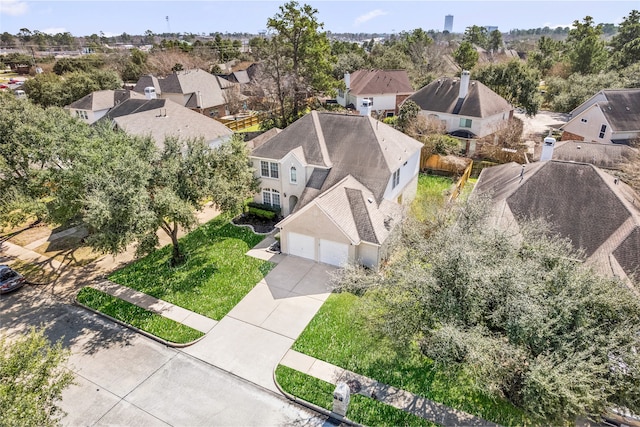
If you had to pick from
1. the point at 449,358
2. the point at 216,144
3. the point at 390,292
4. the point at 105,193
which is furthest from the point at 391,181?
the point at 216,144

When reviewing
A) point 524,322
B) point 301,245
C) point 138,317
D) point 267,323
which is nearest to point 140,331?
point 138,317

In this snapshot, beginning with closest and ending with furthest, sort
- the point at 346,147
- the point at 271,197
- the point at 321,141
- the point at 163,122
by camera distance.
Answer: the point at 346,147, the point at 321,141, the point at 271,197, the point at 163,122

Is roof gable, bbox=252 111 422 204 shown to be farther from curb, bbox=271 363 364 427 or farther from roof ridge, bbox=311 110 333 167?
curb, bbox=271 363 364 427

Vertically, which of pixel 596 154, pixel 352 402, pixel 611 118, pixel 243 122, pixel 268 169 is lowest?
pixel 352 402

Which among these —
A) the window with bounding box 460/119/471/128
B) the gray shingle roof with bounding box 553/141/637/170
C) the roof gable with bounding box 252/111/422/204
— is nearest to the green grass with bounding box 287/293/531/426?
the roof gable with bounding box 252/111/422/204

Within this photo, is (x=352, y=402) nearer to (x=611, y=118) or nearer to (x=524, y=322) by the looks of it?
(x=524, y=322)

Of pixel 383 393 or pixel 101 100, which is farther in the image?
pixel 101 100

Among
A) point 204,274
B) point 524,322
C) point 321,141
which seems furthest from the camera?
point 321,141
